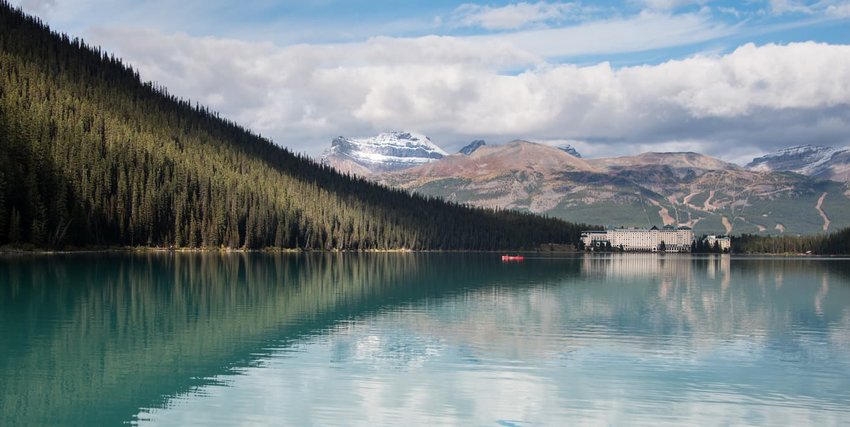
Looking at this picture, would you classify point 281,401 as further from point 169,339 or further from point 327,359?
point 169,339

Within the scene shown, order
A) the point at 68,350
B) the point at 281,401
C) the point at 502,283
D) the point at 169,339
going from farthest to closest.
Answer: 1. the point at 502,283
2. the point at 169,339
3. the point at 68,350
4. the point at 281,401

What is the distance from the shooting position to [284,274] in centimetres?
11094

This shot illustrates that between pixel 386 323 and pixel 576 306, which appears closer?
pixel 386 323

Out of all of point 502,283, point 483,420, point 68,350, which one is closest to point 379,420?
point 483,420

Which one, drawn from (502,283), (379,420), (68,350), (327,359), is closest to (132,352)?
(68,350)

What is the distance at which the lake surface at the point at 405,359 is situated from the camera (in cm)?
3034

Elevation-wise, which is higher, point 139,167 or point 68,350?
point 139,167

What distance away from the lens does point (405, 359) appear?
136 ft

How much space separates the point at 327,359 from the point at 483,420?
13692 millimetres

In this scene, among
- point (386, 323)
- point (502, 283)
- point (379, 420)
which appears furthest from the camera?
point (502, 283)

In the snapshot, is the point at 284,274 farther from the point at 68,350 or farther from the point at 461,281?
the point at 68,350

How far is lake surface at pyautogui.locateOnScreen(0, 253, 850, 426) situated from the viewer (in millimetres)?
30344

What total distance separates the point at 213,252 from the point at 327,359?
16391 cm

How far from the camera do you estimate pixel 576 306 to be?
72500 millimetres
